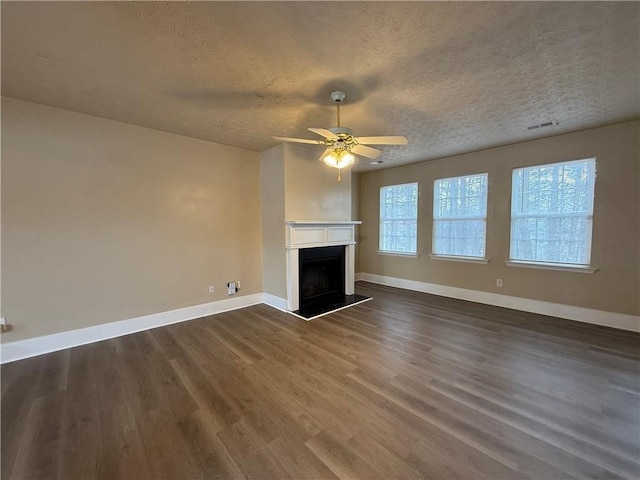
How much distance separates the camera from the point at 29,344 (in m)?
2.74

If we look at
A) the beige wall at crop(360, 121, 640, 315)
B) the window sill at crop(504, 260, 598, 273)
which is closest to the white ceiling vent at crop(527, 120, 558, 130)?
the beige wall at crop(360, 121, 640, 315)

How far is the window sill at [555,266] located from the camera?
3.55 meters

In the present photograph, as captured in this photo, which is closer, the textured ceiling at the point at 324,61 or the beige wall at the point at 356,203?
the textured ceiling at the point at 324,61

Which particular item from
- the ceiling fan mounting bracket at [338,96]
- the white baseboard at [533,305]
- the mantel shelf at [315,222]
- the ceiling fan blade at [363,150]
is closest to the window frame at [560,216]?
the white baseboard at [533,305]

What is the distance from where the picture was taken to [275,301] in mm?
4328

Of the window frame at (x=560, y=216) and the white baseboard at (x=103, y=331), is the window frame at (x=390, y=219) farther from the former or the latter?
the white baseboard at (x=103, y=331)

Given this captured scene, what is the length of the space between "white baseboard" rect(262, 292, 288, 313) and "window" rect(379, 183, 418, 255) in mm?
2759

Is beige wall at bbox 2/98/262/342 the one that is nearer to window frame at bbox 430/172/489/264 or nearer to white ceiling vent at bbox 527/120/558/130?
window frame at bbox 430/172/489/264

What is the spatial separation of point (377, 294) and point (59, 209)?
468 centimetres

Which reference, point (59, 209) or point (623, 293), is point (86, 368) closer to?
point (59, 209)

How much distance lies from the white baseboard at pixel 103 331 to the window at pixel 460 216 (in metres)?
3.81

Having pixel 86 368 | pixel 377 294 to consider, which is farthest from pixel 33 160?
pixel 377 294

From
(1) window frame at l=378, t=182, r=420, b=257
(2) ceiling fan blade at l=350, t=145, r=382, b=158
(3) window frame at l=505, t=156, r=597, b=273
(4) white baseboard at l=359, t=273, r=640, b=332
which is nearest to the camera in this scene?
(2) ceiling fan blade at l=350, t=145, r=382, b=158

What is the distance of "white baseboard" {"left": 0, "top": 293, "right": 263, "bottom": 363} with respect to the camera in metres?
2.69
